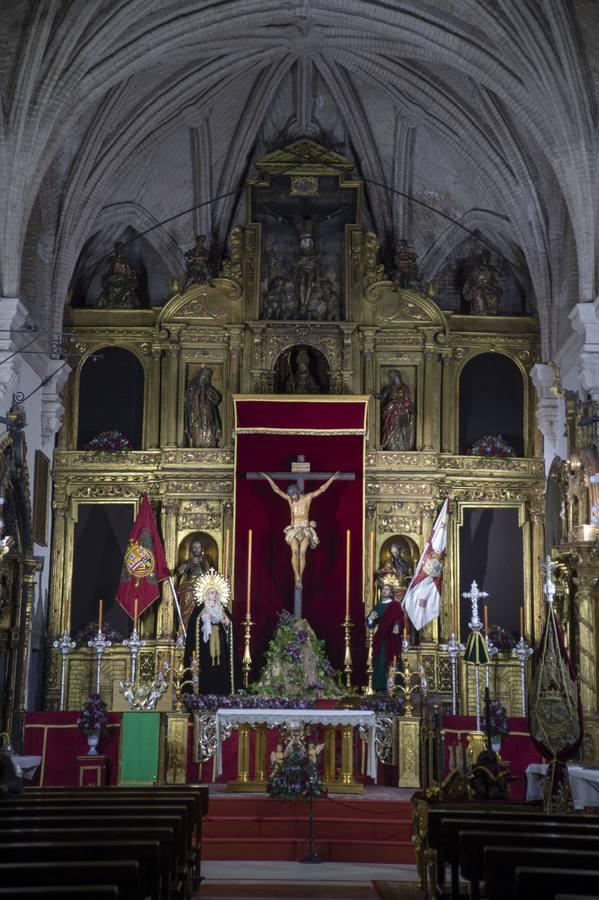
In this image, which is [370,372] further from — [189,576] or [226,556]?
[189,576]

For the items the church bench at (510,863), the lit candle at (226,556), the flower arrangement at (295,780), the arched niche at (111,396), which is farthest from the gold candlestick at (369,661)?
the church bench at (510,863)

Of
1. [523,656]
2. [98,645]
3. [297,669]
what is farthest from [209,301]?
[523,656]

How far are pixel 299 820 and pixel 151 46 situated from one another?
1274cm

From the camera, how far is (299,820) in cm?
1584

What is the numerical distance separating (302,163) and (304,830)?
14.0 metres

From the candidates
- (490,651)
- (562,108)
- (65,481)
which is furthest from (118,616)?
(562,108)

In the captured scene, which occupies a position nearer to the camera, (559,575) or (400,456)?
(559,575)

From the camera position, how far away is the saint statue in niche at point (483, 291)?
25.5 m

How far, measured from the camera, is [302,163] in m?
25.2

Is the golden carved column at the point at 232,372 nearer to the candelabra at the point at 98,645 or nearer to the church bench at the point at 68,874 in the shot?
the candelabra at the point at 98,645

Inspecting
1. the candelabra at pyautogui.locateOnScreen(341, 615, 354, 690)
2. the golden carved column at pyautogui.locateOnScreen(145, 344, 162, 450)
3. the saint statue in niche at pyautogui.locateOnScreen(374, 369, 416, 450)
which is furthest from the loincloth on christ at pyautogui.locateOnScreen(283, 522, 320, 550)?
the golden carved column at pyautogui.locateOnScreen(145, 344, 162, 450)

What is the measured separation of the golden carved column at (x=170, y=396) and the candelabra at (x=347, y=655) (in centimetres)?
480

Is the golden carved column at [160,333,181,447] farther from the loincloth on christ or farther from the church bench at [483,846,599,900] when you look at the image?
the church bench at [483,846,599,900]

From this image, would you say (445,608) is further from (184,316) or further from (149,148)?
(149,148)
